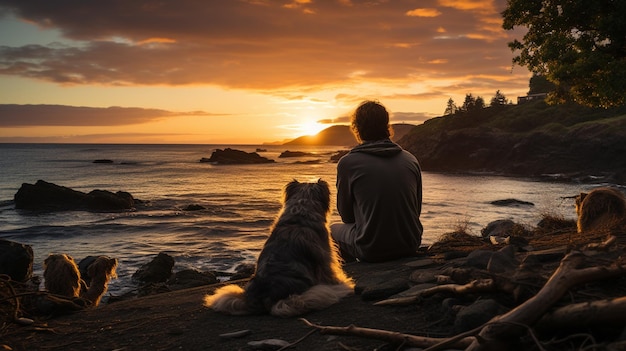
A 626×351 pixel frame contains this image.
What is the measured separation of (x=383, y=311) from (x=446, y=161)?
3011 inches

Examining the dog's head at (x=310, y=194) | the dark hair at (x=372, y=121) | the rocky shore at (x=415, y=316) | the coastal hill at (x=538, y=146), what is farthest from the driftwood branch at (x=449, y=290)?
the coastal hill at (x=538, y=146)

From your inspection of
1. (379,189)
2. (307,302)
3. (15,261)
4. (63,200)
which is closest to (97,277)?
(15,261)

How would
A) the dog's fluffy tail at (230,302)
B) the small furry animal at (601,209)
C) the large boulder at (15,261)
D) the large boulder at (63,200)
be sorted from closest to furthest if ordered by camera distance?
the dog's fluffy tail at (230,302) < the large boulder at (15,261) < the small furry animal at (601,209) < the large boulder at (63,200)

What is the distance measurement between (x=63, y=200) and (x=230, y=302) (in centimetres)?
3163

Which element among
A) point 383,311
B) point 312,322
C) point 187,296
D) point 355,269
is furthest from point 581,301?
point 187,296

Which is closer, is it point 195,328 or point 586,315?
point 586,315

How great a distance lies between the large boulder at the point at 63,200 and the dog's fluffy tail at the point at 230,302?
28483 mm

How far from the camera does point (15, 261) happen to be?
7.43 m

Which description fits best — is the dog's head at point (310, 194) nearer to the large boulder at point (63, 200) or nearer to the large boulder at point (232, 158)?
the large boulder at point (63, 200)

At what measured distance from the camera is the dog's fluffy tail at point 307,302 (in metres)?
4.88

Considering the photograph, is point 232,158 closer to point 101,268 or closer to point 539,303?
point 101,268

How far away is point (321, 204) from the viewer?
632cm

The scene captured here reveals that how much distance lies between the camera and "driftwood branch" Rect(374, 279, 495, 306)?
12.7 ft

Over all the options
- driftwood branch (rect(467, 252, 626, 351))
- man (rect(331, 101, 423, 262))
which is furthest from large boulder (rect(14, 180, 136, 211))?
driftwood branch (rect(467, 252, 626, 351))
